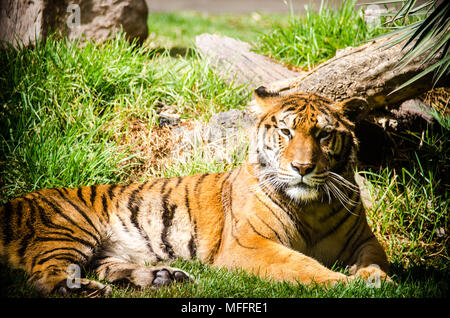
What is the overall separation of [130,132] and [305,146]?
9.06 ft

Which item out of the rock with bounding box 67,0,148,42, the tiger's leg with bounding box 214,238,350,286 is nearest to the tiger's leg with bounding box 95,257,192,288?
the tiger's leg with bounding box 214,238,350,286

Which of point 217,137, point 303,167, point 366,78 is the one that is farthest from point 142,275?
point 366,78

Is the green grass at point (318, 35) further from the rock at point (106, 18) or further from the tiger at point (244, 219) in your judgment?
the tiger at point (244, 219)

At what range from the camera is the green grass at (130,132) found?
16.1 ft

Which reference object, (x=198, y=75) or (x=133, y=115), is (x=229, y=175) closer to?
(x=133, y=115)

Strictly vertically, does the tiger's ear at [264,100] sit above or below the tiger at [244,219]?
above

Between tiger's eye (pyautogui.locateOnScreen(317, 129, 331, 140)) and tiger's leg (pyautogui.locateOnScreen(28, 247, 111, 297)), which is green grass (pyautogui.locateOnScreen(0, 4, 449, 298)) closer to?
tiger's leg (pyautogui.locateOnScreen(28, 247, 111, 297))

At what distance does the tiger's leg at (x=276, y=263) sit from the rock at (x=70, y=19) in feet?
13.3

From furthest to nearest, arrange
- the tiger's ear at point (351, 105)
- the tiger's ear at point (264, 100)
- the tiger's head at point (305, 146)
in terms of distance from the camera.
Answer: the tiger's ear at point (264, 100)
the tiger's ear at point (351, 105)
the tiger's head at point (305, 146)

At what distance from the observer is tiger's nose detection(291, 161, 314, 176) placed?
348 cm

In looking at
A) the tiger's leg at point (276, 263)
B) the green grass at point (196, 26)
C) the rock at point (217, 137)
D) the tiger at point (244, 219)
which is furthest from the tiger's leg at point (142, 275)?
the green grass at point (196, 26)

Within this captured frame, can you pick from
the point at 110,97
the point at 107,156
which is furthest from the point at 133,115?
the point at 107,156

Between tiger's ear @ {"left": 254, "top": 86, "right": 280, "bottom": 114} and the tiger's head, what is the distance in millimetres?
20

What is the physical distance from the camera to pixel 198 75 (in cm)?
652
